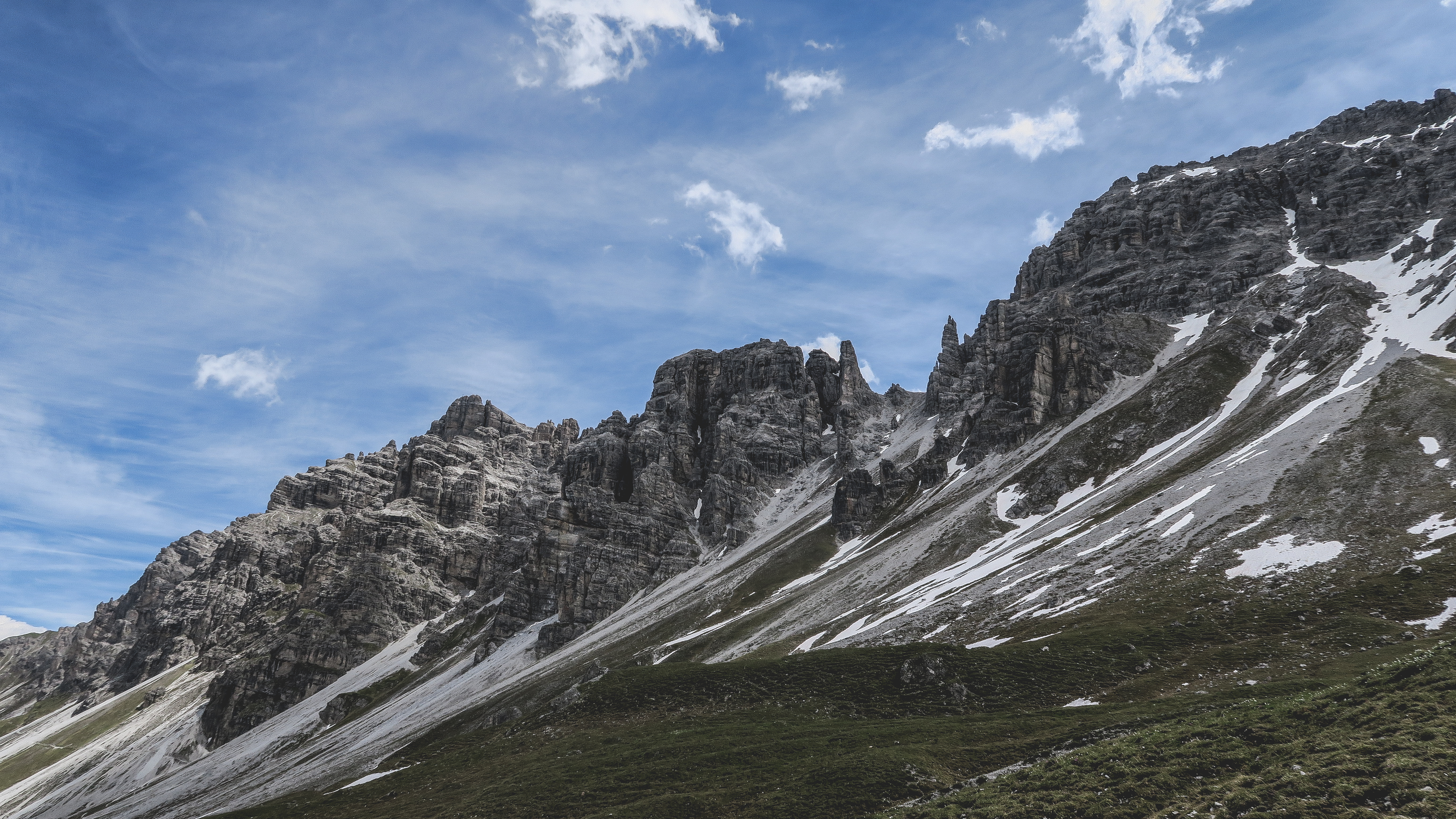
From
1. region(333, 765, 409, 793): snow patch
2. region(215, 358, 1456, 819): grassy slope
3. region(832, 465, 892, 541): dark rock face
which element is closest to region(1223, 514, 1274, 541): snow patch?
region(215, 358, 1456, 819): grassy slope

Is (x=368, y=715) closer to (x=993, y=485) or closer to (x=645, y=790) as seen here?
(x=993, y=485)

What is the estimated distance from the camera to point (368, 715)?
563 feet

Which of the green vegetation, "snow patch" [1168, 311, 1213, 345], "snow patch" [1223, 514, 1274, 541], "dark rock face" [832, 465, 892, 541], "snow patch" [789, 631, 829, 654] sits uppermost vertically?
"snow patch" [1168, 311, 1213, 345]

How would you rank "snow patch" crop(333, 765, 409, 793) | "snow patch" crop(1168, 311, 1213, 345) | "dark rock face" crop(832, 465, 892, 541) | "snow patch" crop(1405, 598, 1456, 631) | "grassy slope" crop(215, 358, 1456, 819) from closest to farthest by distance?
1. "grassy slope" crop(215, 358, 1456, 819)
2. "snow patch" crop(1405, 598, 1456, 631)
3. "snow patch" crop(333, 765, 409, 793)
4. "dark rock face" crop(832, 465, 892, 541)
5. "snow patch" crop(1168, 311, 1213, 345)

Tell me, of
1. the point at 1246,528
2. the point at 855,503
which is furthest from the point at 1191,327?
the point at 1246,528

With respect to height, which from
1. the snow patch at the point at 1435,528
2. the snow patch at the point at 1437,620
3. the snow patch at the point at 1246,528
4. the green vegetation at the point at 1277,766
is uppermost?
the green vegetation at the point at 1277,766

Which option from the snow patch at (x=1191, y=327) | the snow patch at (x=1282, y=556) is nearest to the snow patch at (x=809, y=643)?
the snow patch at (x=1282, y=556)

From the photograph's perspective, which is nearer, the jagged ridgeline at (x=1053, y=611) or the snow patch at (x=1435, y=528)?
the jagged ridgeline at (x=1053, y=611)

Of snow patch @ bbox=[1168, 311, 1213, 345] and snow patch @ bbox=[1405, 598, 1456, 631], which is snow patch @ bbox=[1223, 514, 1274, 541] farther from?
snow patch @ bbox=[1168, 311, 1213, 345]

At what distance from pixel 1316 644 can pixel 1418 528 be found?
87.4 ft

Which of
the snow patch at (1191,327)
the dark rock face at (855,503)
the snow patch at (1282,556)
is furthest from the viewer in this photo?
the snow patch at (1191,327)

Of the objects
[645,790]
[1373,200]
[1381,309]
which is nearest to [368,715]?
[645,790]

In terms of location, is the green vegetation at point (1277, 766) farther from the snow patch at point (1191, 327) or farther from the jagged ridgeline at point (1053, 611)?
the snow patch at point (1191, 327)

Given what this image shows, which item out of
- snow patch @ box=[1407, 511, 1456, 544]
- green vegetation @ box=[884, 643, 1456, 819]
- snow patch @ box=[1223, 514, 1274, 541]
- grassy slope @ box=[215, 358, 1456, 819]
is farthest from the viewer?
snow patch @ box=[1223, 514, 1274, 541]
